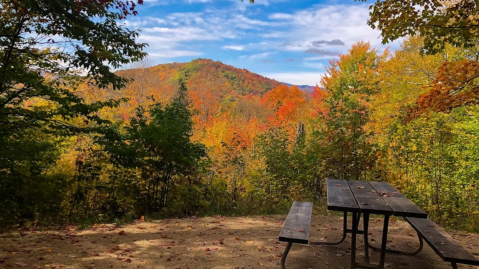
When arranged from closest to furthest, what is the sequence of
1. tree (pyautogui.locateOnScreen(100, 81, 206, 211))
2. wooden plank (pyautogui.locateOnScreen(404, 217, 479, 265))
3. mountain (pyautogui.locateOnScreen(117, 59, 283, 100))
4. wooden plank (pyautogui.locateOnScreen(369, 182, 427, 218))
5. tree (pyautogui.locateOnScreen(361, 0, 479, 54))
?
wooden plank (pyautogui.locateOnScreen(404, 217, 479, 265)) < wooden plank (pyautogui.locateOnScreen(369, 182, 427, 218)) < tree (pyautogui.locateOnScreen(361, 0, 479, 54)) < tree (pyautogui.locateOnScreen(100, 81, 206, 211)) < mountain (pyautogui.locateOnScreen(117, 59, 283, 100))

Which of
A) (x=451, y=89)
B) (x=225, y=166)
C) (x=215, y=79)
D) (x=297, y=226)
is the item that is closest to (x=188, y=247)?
(x=297, y=226)

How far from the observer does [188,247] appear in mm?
4102

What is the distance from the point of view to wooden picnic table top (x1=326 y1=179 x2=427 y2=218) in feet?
9.33

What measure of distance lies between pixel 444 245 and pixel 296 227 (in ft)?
4.39

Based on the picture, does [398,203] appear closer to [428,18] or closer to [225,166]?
[428,18]

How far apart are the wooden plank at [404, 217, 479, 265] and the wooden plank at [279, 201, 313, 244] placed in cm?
113

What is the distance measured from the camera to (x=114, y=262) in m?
3.51

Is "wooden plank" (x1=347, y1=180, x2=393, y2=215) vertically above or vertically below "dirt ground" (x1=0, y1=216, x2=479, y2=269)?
above

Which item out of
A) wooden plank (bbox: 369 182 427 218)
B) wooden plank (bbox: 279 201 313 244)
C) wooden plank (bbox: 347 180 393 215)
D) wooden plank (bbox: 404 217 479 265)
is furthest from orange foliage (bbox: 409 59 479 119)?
wooden plank (bbox: 279 201 313 244)

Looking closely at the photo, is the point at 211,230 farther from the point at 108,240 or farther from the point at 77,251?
the point at 77,251

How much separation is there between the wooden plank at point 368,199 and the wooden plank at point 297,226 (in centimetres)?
59

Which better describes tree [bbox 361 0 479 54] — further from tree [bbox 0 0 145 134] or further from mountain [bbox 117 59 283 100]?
mountain [bbox 117 59 283 100]

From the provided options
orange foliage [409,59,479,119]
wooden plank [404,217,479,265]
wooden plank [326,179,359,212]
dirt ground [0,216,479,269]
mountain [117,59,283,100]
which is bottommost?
dirt ground [0,216,479,269]

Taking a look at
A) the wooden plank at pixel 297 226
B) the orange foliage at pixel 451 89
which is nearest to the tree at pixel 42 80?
the wooden plank at pixel 297 226
